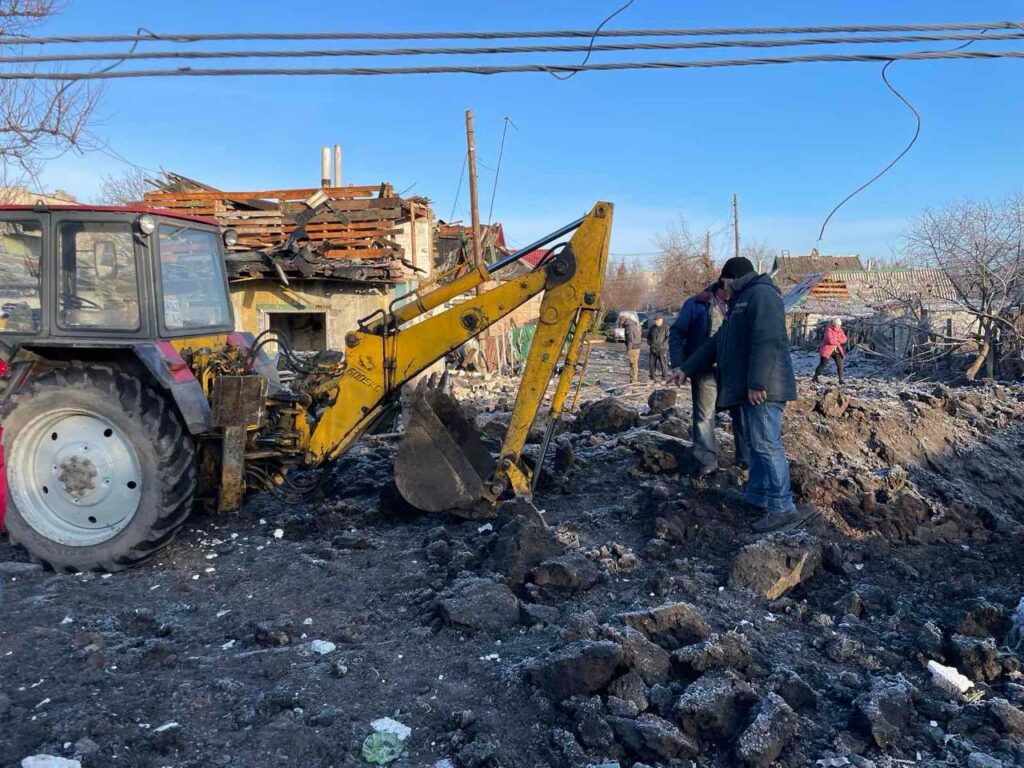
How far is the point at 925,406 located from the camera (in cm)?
850

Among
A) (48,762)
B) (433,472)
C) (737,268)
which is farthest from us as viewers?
(737,268)

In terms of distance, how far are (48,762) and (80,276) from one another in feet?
10.2

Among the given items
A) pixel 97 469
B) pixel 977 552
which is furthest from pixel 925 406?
pixel 97 469

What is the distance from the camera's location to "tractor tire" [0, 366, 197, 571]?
4656 mm

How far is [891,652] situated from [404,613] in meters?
2.45

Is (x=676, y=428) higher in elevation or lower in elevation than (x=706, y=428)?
lower

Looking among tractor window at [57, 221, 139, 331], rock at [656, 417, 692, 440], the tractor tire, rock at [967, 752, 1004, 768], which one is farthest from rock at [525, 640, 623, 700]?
rock at [656, 417, 692, 440]

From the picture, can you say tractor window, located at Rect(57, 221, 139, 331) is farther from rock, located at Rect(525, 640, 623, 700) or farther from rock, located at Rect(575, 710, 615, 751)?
rock, located at Rect(575, 710, 615, 751)

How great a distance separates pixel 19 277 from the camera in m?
4.80

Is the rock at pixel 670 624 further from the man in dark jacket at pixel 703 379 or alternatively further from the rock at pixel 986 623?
A: the man in dark jacket at pixel 703 379

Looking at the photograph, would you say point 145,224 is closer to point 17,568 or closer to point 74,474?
point 74,474

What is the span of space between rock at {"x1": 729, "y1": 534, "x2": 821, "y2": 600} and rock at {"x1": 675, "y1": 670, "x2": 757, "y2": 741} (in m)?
1.17

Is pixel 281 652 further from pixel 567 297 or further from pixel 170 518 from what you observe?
pixel 567 297

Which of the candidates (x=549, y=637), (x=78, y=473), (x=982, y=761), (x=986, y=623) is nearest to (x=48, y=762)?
(x=549, y=637)
